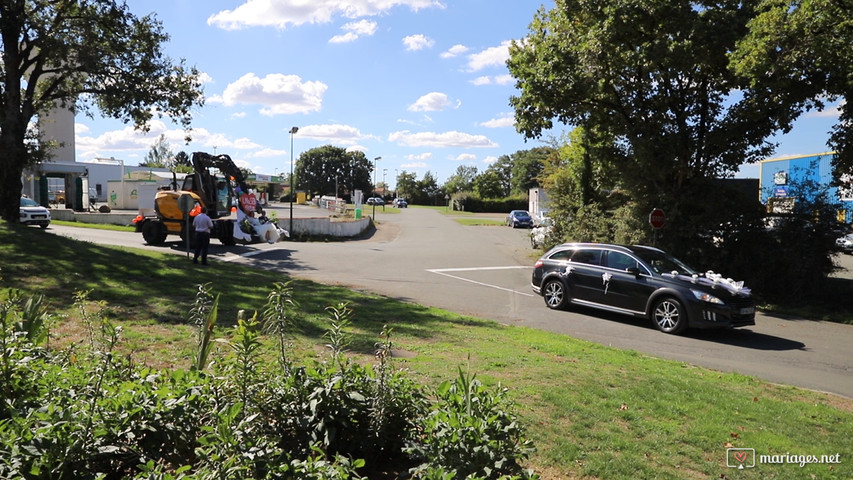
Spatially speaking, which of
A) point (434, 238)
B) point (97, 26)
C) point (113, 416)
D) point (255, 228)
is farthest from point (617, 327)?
point (434, 238)

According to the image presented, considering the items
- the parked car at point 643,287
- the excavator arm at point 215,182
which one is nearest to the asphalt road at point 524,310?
the parked car at point 643,287

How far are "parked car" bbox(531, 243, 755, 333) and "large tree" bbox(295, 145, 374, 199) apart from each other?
110974mm

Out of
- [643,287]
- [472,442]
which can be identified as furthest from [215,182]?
[472,442]

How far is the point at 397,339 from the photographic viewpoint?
324 inches

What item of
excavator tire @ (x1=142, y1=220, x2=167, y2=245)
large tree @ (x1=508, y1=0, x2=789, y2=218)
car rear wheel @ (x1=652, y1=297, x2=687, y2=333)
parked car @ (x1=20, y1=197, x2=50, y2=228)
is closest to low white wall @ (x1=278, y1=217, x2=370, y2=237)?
excavator tire @ (x1=142, y1=220, x2=167, y2=245)

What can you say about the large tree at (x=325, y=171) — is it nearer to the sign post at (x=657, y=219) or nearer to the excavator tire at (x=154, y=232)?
the excavator tire at (x=154, y=232)

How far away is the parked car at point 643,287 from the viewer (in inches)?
429

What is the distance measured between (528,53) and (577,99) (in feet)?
8.77

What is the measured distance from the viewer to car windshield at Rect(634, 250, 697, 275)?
1188cm

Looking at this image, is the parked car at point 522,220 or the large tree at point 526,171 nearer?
the parked car at point 522,220

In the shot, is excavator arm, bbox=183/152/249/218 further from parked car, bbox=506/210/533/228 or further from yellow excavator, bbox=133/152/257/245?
parked car, bbox=506/210/533/228

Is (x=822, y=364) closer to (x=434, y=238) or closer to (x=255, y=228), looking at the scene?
(x=255, y=228)

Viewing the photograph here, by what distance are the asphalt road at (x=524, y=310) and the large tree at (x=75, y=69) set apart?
19.7ft

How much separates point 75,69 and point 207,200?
703cm
